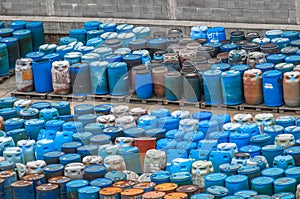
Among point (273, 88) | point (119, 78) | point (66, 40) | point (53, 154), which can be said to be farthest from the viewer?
point (66, 40)

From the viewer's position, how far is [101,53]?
2708 cm

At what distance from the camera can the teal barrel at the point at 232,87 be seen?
24.9 m

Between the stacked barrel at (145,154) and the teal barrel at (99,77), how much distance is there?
2026 mm

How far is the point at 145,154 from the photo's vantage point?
71.3ft

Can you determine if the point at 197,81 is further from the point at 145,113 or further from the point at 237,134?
the point at 237,134

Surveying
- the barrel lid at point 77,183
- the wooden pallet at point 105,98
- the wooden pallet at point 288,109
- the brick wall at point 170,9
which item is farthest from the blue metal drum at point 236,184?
the brick wall at point 170,9

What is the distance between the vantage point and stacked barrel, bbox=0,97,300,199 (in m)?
19.8

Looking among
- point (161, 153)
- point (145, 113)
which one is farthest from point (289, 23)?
point (161, 153)

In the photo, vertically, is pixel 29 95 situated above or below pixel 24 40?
below

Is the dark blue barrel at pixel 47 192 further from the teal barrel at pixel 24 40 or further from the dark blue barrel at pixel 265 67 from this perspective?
the teal barrel at pixel 24 40

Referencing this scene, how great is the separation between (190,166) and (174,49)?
21.6ft

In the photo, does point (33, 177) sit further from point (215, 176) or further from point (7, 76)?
point (7, 76)

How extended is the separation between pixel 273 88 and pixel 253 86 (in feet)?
1.56

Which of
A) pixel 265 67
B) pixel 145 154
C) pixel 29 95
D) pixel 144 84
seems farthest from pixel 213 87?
A: pixel 29 95
